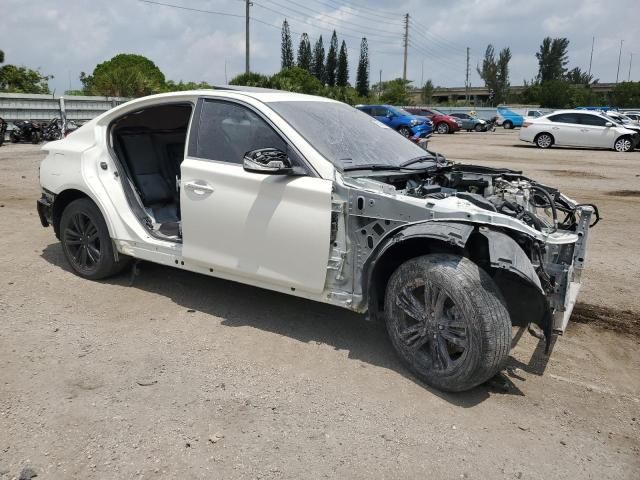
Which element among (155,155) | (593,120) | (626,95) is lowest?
(155,155)

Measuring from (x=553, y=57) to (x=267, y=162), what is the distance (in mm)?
107501

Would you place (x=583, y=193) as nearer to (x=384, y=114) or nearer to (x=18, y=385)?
(x=18, y=385)

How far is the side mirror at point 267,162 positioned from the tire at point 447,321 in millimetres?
1057

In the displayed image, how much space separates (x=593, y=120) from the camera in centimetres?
2156

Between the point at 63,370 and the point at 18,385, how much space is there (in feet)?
0.94

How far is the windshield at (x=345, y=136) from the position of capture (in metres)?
4.26

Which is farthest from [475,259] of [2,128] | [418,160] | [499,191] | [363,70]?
[363,70]

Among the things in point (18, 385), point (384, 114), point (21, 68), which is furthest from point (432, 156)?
point (21, 68)

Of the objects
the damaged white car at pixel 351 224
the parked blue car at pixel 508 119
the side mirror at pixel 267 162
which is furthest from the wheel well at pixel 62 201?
the parked blue car at pixel 508 119

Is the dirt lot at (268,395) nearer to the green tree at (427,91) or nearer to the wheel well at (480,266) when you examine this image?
the wheel well at (480,266)

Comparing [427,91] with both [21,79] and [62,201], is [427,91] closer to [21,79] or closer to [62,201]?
[21,79]

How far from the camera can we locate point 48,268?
237 inches

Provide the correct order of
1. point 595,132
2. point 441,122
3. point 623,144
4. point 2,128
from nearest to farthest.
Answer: point 2,128 < point 623,144 < point 595,132 < point 441,122

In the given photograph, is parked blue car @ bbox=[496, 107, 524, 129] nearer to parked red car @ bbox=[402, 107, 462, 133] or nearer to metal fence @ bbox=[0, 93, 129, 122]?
parked red car @ bbox=[402, 107, 462, 133]
